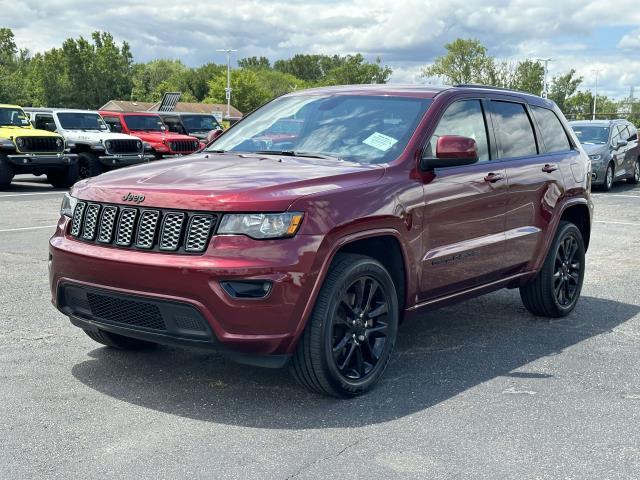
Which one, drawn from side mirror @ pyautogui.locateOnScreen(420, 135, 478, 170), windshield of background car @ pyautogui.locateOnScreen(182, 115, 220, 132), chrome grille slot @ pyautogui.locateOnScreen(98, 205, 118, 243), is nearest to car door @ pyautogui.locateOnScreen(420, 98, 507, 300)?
side mirror @ pyautogui.locateOnScreen(420, 135, 478, 170)

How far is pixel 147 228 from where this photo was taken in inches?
173

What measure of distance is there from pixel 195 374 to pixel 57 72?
331 ft

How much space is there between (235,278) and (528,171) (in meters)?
2.89

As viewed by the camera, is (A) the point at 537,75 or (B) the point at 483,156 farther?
(A) the point at 537,75

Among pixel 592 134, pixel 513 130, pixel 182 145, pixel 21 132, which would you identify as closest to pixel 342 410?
pixel 513 130

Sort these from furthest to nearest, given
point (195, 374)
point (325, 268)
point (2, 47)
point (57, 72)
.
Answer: point (2, 47), point (57, 72), point (195, 374), point (325, 268)

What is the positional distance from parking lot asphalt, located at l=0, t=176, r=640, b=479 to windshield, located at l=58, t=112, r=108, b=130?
15.7 m

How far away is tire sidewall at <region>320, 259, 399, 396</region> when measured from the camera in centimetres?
443

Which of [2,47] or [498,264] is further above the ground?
[2,47]

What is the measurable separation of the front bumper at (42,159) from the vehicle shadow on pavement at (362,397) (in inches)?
557

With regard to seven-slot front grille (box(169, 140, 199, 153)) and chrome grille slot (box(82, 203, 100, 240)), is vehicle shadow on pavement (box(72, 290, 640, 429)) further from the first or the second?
seven-slot front grille (box(169, 140, 199, 153))

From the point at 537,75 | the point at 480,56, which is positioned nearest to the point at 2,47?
the point at 480,56

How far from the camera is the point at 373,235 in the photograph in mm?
4680

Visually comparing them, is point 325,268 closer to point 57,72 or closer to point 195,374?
point 195,374
